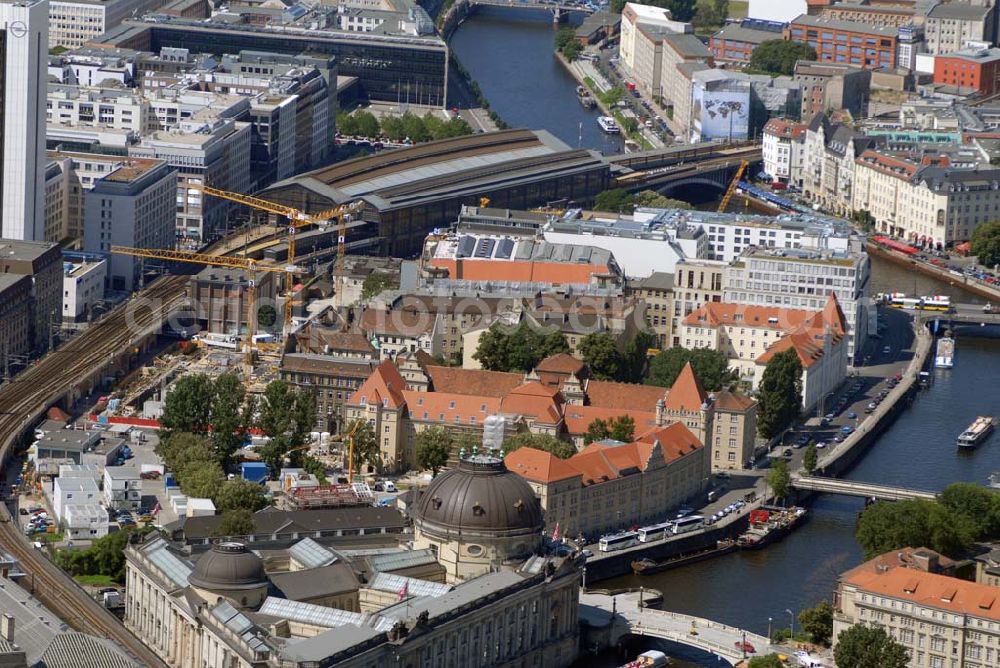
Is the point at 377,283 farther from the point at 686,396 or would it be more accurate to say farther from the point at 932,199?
the point at 932,199

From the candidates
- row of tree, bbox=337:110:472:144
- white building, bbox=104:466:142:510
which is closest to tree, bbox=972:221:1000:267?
row of tree, bbox=337:110:472:144

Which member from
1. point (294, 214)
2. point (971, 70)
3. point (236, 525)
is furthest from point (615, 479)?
point (971, 70)

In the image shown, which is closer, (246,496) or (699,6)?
(246,496)

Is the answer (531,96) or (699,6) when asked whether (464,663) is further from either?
(699,6)

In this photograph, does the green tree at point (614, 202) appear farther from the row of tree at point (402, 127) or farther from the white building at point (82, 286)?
the white building at point (82, 286)

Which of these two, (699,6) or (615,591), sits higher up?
(699,6)

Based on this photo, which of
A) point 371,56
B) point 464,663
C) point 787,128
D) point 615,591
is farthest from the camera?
point 371,56

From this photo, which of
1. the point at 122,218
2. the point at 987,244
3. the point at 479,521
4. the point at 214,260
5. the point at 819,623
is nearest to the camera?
the point at 819,623

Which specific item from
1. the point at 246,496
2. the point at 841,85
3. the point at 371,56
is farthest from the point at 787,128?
the point at 246,496
